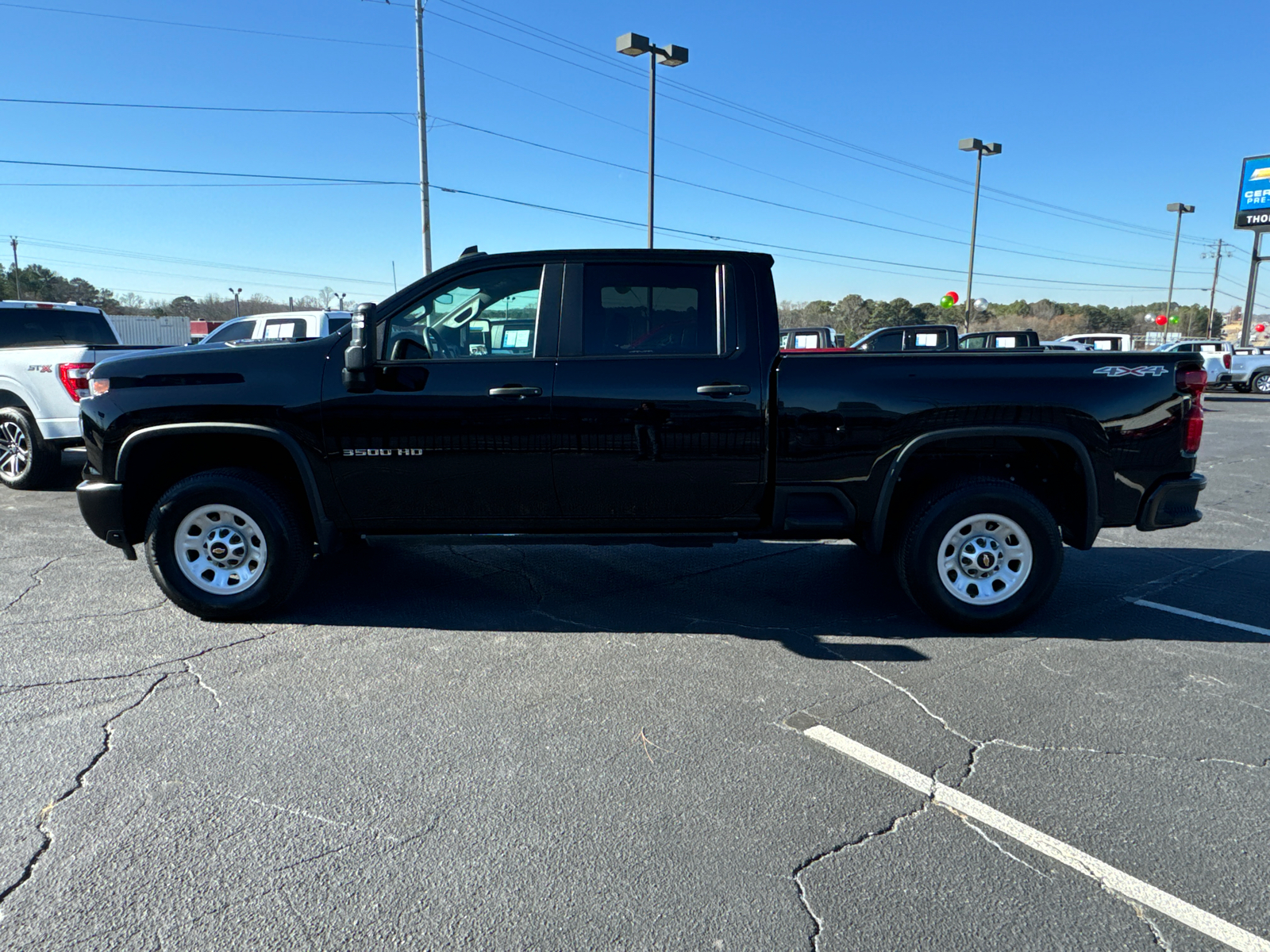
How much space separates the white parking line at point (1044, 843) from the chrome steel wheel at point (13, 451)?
8758 mm

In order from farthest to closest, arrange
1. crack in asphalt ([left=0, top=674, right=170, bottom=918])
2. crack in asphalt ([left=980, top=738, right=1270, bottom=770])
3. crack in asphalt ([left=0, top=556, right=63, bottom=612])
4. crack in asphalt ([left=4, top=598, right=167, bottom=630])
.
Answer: crack in asphalt ([left=0, top=556, right=63, bottom=612])
crack in asphalt ([left=4, top=598, right=167, bottom=630])
crack in asphalt ([left=980, top=738, right=1270, bottom=770])
crack in asphalt ([left=0, top=674, right=170, bottom=918])

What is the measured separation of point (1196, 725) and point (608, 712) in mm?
2471

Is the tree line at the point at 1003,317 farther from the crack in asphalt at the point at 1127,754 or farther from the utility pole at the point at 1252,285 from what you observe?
the crack in asphalt at the point at 1127,754

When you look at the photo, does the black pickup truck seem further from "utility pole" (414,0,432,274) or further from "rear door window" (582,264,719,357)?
"utility pole" (414,0,432,274)

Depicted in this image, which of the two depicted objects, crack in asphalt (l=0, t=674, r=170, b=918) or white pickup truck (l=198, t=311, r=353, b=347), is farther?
white pickup truck (l=198, t=311, r=353, b=347)

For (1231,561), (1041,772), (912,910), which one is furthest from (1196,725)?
(1231,561)

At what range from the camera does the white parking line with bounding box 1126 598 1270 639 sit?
15.6ft

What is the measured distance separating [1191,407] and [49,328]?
36.7ft

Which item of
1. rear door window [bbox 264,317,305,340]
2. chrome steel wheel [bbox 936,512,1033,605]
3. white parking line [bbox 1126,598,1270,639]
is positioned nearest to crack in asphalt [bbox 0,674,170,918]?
chrome steel wheel [bbox 936,512,1033,605]

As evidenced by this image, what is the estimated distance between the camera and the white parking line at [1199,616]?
15.6 ft

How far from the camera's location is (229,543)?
475cm

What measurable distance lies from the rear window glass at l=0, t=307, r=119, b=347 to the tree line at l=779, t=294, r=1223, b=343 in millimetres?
37256

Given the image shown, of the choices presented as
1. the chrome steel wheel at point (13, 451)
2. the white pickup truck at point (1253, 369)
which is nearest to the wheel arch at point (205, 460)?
the chrome steel wheel at point (13, 451)

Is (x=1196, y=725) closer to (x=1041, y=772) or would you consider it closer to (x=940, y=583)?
(x=1041, y=772)
